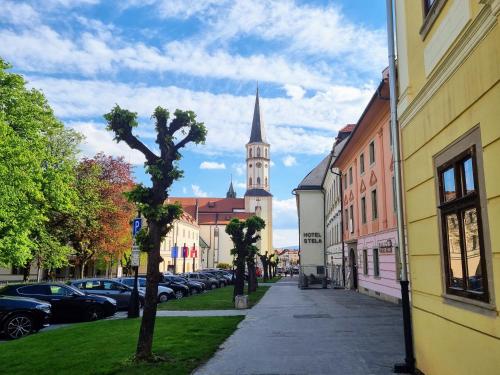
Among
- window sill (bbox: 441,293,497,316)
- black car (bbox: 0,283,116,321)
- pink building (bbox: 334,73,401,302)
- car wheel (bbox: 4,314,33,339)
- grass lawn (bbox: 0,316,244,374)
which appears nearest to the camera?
window sill (bbox: 441,293,497,316)

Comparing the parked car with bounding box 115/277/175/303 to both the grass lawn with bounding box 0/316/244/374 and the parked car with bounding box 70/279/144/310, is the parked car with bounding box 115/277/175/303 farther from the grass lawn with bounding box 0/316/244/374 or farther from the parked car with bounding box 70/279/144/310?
the grass lawn with bounding box 0/316/244/374

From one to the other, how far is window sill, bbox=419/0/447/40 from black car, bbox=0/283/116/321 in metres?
14.9

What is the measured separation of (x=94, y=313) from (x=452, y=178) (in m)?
15.0

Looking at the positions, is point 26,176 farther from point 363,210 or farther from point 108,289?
point 363,210

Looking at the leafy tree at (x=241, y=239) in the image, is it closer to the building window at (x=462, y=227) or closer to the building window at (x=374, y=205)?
the building window at (x=374, y=205)

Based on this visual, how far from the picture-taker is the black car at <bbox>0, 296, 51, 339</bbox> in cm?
1283

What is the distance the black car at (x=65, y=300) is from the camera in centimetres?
1606

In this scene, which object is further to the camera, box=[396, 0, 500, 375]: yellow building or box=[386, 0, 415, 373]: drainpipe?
box=[386, 0, 415, 373]: drainpipe

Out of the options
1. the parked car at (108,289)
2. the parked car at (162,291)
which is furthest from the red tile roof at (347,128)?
the parked car at (108,289)

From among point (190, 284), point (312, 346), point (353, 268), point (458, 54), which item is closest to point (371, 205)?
point (353, 268)

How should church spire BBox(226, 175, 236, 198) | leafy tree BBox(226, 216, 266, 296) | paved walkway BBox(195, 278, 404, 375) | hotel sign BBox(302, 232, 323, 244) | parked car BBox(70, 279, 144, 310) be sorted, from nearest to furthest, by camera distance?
paved walkway BBox(195, 278, 404, 375) < parked car BBox(70, 279, 144, 310) < leafy tree BBox(226, 216, 266, 296) < hotel sign BBox(302, 232, 323, 244) < church spire BBox(226, 175, 236, 198)

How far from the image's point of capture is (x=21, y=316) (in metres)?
13.2

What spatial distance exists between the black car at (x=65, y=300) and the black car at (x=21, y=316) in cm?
257

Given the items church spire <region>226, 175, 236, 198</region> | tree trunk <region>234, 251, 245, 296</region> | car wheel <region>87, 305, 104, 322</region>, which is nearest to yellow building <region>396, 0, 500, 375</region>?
car wheel <region>87, 305, 104, 322</region>
